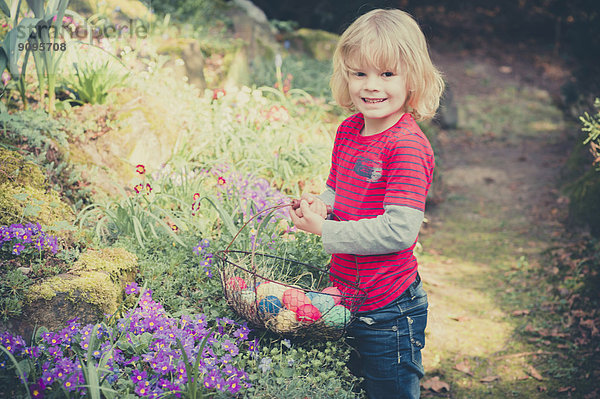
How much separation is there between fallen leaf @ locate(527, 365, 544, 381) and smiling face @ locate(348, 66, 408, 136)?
6.85ft

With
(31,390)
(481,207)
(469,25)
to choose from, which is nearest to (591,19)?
(481,207)

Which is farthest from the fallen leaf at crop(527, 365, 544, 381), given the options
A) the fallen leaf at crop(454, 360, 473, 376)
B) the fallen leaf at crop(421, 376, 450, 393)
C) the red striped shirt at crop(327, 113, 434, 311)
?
the red striped shirt at crop(327, 113, 434, 311)

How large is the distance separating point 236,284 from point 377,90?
940 mm

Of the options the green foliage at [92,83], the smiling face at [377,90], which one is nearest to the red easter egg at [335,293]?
the smiling face at [377,90]

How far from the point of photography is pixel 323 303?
80.7 inches

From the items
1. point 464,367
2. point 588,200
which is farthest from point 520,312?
point 588,200

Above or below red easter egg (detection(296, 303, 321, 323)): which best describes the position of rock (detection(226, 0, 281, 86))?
above

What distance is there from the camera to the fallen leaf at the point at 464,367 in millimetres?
3256

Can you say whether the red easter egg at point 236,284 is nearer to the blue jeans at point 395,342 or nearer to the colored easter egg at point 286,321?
the colored easter egg at point 286,321

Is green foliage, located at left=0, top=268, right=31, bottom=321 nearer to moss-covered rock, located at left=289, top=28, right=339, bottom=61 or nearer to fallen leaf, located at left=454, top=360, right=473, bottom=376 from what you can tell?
fallen leaf, located at left=454, top=360, right=473, bottom=376

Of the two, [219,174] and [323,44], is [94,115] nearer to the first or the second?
[219,174]

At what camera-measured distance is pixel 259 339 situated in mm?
2297

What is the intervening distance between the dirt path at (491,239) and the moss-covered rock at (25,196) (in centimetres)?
232

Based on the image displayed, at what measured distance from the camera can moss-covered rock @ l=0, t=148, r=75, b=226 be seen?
8.41ft
